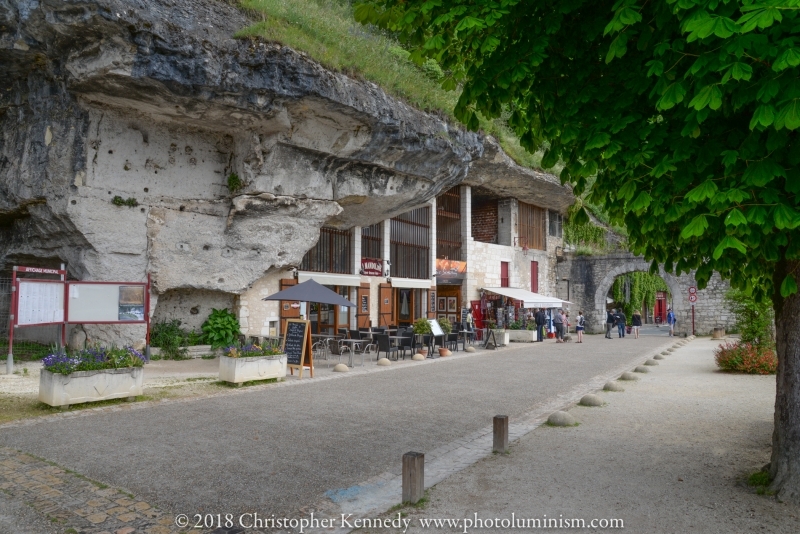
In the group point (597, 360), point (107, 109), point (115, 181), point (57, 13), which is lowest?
point (597, 360)

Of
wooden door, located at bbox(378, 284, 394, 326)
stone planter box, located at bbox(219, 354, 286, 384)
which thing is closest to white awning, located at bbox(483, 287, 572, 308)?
wooden door, located at bbox(378, 284, 394, 326)

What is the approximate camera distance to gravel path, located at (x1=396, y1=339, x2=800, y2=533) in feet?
12.4

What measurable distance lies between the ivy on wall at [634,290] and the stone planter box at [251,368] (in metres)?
25.6

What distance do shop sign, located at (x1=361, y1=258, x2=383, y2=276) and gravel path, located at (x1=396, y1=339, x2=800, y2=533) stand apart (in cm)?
1192

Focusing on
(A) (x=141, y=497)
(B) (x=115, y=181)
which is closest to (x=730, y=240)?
(A) (x=141, y=497)

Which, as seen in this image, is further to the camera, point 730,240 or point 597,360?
point 597,360

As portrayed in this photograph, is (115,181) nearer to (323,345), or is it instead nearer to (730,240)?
(323,345)

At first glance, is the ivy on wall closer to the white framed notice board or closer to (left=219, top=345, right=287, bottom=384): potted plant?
(left=219, top=345, right=287, bottom=384): potted plant

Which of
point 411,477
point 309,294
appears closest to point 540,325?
point 309,294

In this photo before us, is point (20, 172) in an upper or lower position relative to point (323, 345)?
upper

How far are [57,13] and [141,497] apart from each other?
9270mm

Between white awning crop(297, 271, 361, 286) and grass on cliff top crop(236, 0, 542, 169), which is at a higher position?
Answer: grass on cliff top crop(236, 0, 542, 169)

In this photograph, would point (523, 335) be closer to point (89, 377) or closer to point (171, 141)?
point (171, 141)

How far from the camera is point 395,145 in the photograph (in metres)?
14.9
